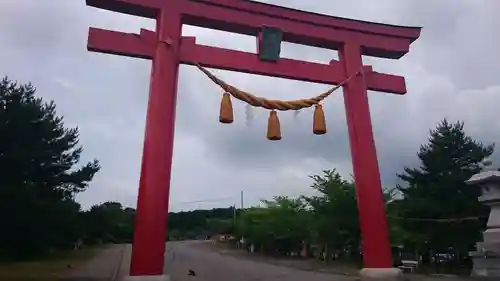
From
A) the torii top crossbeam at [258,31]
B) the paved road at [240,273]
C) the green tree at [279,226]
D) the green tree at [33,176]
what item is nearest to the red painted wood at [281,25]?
the torii top crossbeam at [258,31]

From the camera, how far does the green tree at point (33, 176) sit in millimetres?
19031

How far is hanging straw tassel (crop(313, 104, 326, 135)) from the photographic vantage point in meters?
8.55

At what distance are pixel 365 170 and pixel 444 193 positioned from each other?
29.4 feet

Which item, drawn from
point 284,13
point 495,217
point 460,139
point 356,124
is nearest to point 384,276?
point 356,124

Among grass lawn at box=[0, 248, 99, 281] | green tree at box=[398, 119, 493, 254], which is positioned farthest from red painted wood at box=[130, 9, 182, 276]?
green tree at box=[398, 119, 493, 254]

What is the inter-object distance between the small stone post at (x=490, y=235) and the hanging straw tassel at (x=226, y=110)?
19.3 ft

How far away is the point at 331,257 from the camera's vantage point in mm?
24031

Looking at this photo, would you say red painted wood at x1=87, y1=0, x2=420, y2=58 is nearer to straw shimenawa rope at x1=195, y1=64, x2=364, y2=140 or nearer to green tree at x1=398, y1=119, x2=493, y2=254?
straw shimenawa rope at x1=195, y1=64, x2=364, y2=140

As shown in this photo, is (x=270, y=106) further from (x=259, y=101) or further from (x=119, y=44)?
(x=119, y=44)

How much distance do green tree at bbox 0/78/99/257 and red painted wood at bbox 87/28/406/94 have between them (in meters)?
12.4

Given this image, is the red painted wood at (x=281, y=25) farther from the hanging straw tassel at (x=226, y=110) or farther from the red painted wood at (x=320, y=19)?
the hanging straw tassel at (x=226, y=110)

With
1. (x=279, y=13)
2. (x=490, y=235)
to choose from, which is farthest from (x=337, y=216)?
(x=279, y=13)

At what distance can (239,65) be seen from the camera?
8.57m

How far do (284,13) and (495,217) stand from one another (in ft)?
20.5
